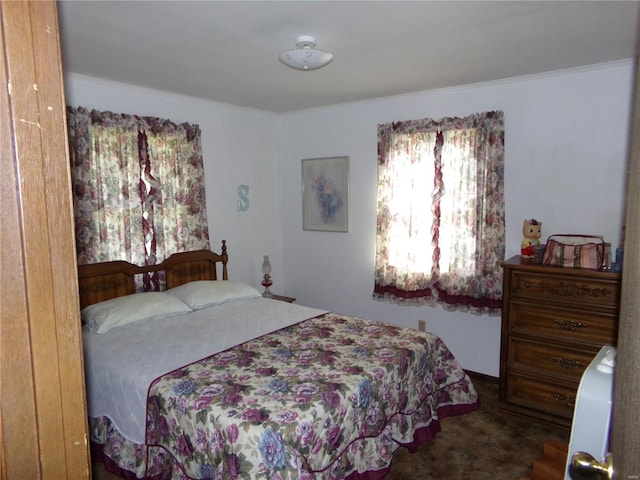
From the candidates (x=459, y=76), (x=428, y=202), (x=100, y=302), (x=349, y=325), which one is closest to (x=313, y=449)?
(x=349, y=325)

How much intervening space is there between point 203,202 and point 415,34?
234 cm

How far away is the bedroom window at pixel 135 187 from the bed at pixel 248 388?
235mm

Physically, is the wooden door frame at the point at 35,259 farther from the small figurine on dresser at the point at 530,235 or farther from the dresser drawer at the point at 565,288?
the small figurine on dresser at the point at 530,235

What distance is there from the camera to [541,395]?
9.75ft

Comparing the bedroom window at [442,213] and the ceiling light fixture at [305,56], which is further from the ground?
the ceiling light fixture at [305,56]

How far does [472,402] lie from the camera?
9.75ft

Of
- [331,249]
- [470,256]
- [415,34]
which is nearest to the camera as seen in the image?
[415,34]

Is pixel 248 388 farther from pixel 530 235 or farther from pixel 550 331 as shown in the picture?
pixel 530 235

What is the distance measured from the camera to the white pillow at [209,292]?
11.3ft

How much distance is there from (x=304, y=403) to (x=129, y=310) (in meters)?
1.65

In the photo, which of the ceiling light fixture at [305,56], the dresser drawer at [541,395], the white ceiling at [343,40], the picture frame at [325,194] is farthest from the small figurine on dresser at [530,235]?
the ceiling light fixture at [305,56]

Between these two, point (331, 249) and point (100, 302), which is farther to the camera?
point (331, 249)

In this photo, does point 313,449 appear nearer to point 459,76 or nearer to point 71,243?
point 71,243

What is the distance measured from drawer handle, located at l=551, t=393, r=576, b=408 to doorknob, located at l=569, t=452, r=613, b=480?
7.67 ft
